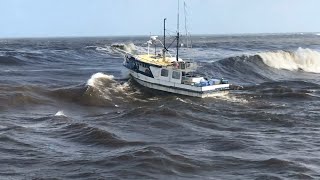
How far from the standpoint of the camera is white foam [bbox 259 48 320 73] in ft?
220

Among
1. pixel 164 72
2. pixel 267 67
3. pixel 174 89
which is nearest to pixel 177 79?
pixel 174 89

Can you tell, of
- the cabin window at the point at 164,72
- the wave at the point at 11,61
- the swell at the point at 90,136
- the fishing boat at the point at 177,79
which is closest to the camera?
the swell at the point at 90,136

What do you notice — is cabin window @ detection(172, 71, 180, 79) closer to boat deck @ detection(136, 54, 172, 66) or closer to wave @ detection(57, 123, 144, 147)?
boat deck @ detection(136, 54, 172, 66)

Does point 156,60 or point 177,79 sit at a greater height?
point 156,60

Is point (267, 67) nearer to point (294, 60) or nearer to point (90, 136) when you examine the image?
point (294, 60)

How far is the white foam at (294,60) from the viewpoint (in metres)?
67.0

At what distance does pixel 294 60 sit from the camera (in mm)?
70562

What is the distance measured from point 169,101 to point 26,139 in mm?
14449

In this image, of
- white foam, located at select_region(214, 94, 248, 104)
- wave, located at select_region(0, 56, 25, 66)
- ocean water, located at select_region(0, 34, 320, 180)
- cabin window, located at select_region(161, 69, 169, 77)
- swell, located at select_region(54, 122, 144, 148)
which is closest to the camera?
ocean water, located at select_region(0, 34, 320, 180)

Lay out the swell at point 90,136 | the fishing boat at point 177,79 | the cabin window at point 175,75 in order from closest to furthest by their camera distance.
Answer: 1. the swell at point 90,136
2. the fishing boat at point 177,79
3. the cabin window at point 175,75

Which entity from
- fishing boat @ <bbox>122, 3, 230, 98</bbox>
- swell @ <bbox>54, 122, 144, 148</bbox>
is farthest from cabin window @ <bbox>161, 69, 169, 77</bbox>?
swell @ <bbox>54, 122, 144, 148</bbox>

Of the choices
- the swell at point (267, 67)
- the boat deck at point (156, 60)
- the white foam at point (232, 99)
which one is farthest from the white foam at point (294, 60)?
the white foam at point (232, 99)

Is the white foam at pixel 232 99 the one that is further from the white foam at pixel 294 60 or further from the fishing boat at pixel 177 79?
the white foam at pixel 294 60

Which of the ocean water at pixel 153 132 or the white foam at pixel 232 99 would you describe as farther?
the white foam at pixel 232 99
